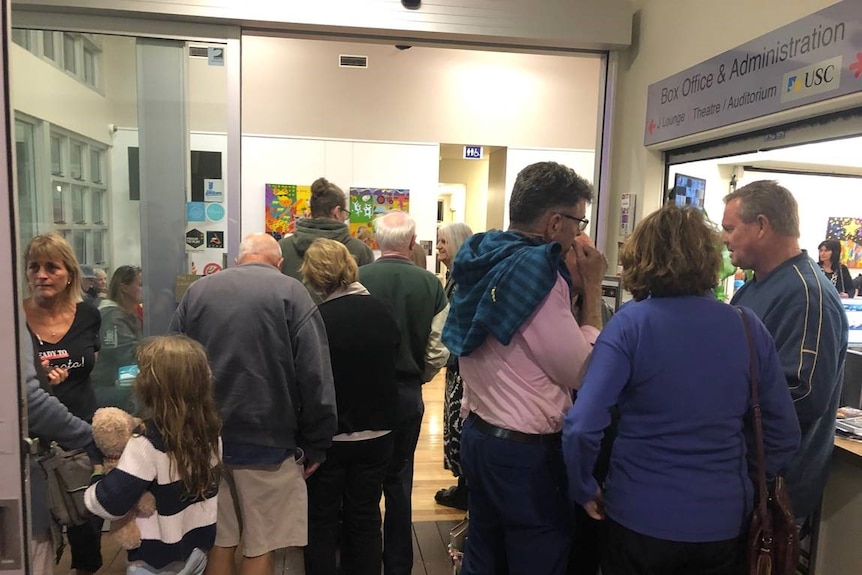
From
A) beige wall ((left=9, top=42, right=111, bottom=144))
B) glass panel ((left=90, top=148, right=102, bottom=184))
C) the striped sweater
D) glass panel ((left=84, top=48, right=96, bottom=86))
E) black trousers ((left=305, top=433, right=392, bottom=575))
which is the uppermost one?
glass panel ((left=84, top=48, right=96, bottom=86))

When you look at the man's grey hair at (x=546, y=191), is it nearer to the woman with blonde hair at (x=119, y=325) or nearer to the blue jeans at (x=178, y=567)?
the blue jeans at (x=178, y=567)

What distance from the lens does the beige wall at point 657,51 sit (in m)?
2.15

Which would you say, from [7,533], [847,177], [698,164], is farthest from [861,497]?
[847,177]

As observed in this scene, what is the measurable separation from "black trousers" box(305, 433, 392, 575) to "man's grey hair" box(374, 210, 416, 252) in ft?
2.68

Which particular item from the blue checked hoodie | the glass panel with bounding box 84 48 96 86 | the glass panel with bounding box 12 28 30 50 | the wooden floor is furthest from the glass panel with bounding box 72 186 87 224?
the blue checked hoodie

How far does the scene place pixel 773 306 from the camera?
1808mm

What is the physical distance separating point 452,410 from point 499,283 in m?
1.37

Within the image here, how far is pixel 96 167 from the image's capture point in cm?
274

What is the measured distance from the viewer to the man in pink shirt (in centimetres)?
157

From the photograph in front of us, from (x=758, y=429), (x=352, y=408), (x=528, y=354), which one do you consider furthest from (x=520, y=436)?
(x=352, y=408)

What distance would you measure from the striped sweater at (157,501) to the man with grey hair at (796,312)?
5.70ft

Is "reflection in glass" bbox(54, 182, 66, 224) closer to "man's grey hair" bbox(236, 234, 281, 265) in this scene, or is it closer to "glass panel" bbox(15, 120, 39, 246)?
"glass panel" bbox(15, 120, 39, 246)

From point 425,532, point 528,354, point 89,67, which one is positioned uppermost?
point 89,67

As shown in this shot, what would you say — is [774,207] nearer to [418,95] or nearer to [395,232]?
[395,232]
